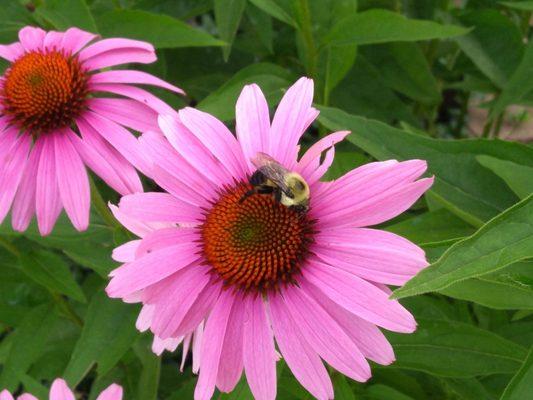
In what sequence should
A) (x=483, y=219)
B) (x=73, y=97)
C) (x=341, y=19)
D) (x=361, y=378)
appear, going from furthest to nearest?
(x=341, y=19), (x=73, y=97), (x=483, y=219), (x=361, y=378)

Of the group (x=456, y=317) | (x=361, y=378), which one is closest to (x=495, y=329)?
(x=456, y=317)

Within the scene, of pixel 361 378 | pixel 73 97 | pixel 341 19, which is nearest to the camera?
pixel 361 378

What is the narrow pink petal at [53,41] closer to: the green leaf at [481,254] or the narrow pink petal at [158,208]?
the narrow pink petal at [158,208]

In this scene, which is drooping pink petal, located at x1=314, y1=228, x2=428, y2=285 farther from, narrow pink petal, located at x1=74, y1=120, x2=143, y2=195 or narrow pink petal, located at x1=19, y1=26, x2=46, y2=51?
narrow pink petal, located at x1=19, y1=26, x2=46, y2=51

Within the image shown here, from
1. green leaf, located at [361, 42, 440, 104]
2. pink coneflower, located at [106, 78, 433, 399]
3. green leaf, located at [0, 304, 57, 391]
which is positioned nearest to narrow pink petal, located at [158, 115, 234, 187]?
pink coneflower, located at [106, 78, 433, 399]

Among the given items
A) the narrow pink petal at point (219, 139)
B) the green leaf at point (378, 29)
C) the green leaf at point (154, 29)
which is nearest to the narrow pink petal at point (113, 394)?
the narrow pink petal at point (219, 139)

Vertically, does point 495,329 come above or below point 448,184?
below

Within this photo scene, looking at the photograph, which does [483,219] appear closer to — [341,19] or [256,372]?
[256,372]
